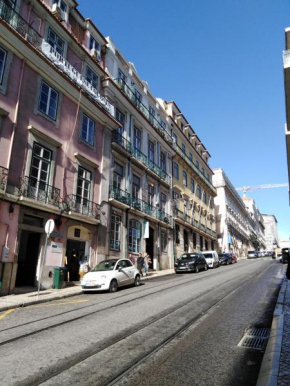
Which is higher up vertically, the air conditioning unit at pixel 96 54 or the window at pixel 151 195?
the air conditioning unit at pixel 96 54

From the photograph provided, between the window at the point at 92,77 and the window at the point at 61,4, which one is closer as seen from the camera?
the window at the point at 61,4

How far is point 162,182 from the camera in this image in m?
30.1

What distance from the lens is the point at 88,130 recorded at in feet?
64.8

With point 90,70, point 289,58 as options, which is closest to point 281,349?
point 289,58

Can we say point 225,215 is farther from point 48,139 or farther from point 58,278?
point 58,278

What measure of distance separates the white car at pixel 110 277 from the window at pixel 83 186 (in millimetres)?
4759

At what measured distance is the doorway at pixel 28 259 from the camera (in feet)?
48.8

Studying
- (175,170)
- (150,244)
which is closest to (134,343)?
(150,244)

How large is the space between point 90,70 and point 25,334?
18.7 meters

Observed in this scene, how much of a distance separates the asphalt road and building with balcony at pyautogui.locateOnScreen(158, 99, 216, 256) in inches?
901

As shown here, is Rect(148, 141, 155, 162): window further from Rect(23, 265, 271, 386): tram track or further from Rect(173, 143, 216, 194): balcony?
Rect(23, 265, 271, 386): tram track

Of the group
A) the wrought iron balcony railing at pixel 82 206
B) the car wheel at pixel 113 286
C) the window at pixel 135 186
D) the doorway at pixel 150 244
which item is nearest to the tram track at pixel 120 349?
the car wheel at pixel 113 286

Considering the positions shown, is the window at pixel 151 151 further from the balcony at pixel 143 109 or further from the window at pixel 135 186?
the window at pixel 135 186

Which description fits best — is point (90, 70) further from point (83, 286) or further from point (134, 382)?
point (134, 382)
